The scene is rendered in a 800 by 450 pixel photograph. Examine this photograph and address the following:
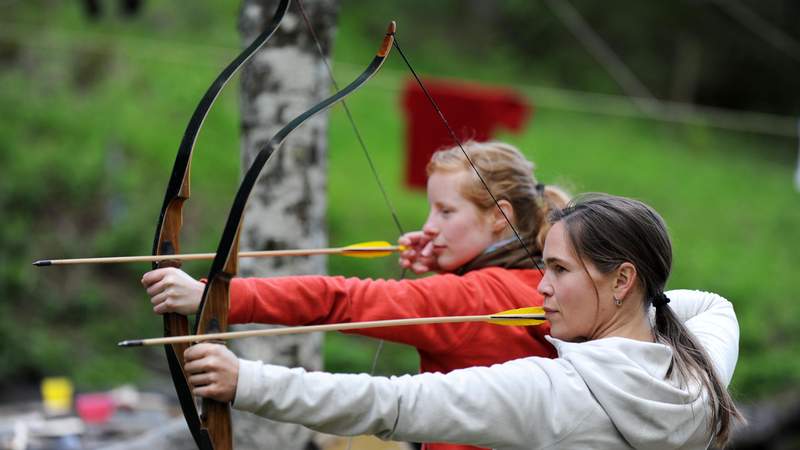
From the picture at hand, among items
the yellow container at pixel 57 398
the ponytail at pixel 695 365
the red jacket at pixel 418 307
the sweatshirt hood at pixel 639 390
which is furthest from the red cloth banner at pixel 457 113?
the sweatshirt hood at pixel 639 390

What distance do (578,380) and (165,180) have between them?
8.30 m

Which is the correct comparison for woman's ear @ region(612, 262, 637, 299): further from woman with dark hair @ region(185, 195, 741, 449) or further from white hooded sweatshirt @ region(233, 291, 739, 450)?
white hooded sweatshirt @ region(233, 291, 739, 450)

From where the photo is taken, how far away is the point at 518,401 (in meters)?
1.56

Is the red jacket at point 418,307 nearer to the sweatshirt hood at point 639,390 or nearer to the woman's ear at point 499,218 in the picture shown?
the woman's ear at point 499,218

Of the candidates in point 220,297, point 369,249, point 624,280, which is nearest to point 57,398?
point 369,249

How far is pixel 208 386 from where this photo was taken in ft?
4.63

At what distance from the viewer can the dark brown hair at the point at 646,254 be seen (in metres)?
1.74

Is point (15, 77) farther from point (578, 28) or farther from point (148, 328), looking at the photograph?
point (578, 28)

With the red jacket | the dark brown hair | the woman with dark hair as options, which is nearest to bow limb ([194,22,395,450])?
the woman with dark hair

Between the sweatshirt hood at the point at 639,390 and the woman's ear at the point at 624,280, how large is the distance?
10 centimetres

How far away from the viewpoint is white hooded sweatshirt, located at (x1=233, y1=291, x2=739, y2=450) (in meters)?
1.46

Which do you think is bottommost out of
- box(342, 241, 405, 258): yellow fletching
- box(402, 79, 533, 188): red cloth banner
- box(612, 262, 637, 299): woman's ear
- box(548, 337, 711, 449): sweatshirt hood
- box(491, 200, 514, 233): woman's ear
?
box(548, 337, 711, 449): sweatshirt hood

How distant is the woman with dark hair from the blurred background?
439cm

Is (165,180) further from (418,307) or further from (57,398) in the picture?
(418,307)
